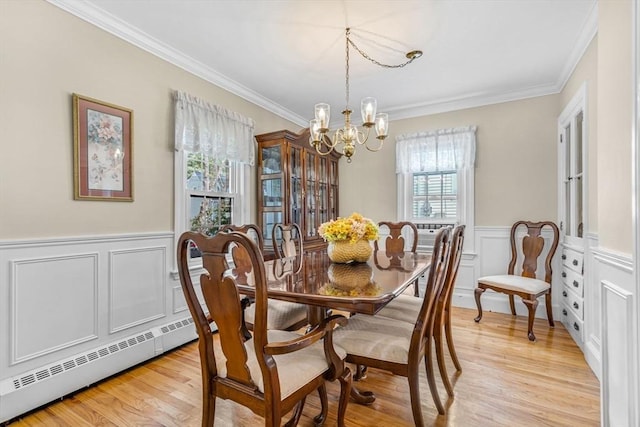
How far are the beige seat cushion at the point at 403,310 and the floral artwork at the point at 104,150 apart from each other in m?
2.16

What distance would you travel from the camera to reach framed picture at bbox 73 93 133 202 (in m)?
2.10

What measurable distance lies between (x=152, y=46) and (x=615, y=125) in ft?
10.1

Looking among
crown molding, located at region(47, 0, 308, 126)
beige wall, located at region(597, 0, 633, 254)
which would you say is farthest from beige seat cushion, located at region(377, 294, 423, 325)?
crown molding, located at region(47, 0, 308, 126)

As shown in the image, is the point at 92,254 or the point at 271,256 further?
the point at 271,256

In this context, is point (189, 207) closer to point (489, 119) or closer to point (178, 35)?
point (178, 35)

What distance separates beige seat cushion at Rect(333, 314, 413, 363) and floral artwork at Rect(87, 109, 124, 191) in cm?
196

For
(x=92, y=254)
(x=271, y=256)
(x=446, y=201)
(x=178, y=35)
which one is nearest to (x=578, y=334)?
(x=446, y=201)

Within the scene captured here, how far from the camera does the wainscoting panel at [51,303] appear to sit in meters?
1.83

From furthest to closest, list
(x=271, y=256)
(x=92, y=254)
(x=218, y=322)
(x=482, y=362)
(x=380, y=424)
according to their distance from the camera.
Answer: (x=271, y=256), (x=482, y=362), (x=92, y=254), (x=380, y=424), (x=218, y=322)

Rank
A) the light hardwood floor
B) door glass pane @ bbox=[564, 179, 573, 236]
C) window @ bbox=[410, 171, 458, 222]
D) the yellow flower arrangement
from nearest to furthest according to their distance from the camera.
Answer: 1. the light hardwood floor
2. the yellow flower arrangement
3. door glass pane @ bbox=[564, 179, 573, 236]
4. window @ bbox=[410, 171, 458, 222]

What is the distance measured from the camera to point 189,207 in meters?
2.91

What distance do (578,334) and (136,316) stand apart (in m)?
3.73

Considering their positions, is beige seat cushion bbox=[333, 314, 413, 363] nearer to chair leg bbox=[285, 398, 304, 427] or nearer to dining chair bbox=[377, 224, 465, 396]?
dining chair bbox=[377, 224, 465, 396]

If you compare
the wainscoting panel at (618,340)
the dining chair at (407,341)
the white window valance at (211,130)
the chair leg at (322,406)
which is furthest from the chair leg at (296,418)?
the white window valance at (211,130)
